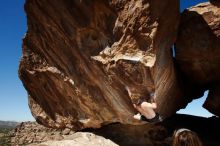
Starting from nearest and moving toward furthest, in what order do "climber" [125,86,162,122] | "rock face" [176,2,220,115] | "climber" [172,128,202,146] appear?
"climber" [172,128,202,146], "climber" [125,86,162,122], "rock face" [176,2,220,115]

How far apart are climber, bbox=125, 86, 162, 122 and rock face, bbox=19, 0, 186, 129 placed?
0.03m

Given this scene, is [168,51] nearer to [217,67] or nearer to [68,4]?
[217,67]

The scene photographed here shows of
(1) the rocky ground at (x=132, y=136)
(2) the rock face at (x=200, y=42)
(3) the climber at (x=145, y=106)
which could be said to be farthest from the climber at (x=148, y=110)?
(2) the rock face at (x=200, y=42)

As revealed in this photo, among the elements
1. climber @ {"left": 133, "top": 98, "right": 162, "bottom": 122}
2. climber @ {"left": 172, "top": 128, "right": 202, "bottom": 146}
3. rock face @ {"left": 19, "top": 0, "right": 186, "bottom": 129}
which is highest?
rock face @ {"left": 19, "top": 0, "right": 186, "bottom": 129}

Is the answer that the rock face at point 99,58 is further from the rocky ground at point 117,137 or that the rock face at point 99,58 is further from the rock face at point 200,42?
the rock face at point 200,42

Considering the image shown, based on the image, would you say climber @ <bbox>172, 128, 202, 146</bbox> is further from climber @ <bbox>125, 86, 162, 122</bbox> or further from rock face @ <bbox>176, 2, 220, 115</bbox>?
rock face @ <bbox>176, 2, 220, 115</bbox>

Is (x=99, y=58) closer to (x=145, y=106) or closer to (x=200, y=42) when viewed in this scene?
(x=145, y=106)

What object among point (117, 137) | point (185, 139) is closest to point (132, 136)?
point (117, 137)

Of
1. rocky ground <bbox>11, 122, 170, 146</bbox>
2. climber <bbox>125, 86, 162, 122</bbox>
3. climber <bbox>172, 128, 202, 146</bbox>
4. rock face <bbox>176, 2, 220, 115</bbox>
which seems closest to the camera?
climber <bbox>172, 128, 202, 146</bbox>

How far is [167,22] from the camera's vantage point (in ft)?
25.1

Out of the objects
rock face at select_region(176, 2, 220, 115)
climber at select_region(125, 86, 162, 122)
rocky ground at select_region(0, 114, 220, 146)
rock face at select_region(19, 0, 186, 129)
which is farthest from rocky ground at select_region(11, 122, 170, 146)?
climber at select_region(125, 86, 162, 122)

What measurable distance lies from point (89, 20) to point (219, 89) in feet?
14.0

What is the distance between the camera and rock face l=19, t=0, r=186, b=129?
7.30 m

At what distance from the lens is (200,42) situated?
851 centimetres
